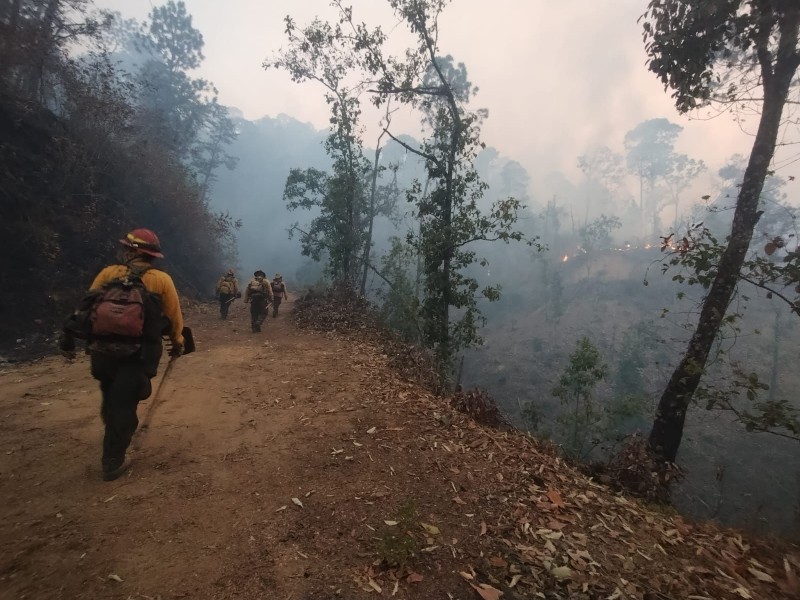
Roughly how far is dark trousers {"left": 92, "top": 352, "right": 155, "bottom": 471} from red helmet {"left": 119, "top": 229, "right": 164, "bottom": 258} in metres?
1.05

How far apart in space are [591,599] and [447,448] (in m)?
2.19

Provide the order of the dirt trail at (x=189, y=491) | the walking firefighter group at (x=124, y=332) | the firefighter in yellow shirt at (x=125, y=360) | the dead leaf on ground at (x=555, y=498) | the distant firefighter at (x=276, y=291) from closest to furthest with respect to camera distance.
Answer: the dirt trail at (x=189, y=491) < the walking firefighter group at (x=124, y=332) < the firefighter in yellow shirt at (x=125, y=360) < the dead leaf on ground at (x=555, y=498) < the distant firefighter at (x=276, y=291)

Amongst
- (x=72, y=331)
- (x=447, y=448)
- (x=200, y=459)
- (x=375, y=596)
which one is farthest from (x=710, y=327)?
(x=72, y=331)

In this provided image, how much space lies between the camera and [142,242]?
3.82 m

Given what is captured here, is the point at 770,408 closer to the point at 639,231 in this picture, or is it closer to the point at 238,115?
the point at 639,231

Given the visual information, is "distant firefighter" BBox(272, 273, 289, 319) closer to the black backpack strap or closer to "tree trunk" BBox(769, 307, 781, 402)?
the black backpack strap

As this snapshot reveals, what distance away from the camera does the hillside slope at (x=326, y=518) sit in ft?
8.89

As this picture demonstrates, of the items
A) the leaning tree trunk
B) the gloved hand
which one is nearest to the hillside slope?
the gloved hand

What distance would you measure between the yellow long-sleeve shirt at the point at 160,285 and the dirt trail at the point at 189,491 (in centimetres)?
140

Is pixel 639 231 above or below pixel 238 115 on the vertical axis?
below

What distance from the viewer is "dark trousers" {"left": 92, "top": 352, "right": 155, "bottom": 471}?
3.54 m

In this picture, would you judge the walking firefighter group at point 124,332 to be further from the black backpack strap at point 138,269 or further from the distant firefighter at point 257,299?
the distant firefighter at point 257,299

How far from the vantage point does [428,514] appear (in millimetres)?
3520

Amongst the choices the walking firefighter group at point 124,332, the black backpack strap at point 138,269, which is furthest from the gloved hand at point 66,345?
the black backpack strap at point 138,269
